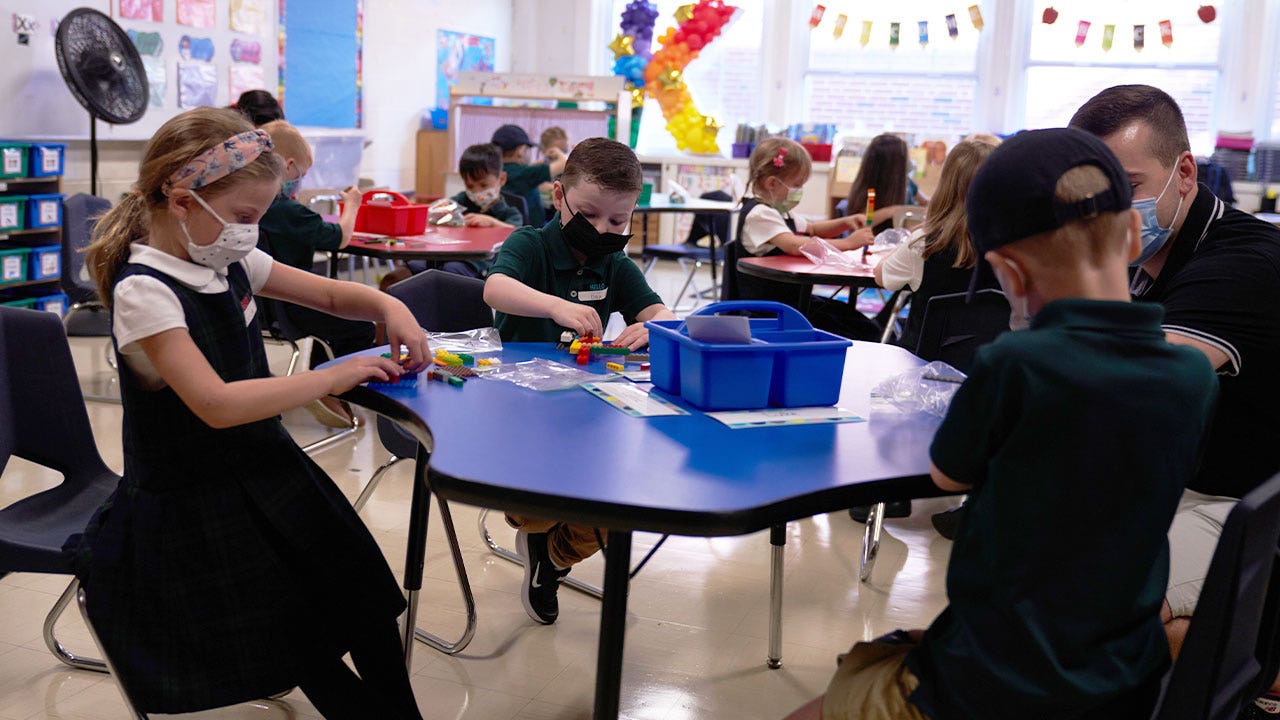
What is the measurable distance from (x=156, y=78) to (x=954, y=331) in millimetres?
4711

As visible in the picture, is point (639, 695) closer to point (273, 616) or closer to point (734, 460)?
point (273, 616)

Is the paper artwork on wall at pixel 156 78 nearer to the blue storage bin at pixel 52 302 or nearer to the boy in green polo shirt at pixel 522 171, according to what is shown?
the blue storage bin at pixel 52 302

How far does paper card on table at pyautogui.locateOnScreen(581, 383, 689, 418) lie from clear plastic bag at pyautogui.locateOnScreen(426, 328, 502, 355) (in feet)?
1.12

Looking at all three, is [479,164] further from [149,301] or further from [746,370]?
[746,370]

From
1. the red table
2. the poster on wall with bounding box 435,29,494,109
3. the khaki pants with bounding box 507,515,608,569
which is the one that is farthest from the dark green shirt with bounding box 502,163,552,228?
the khaki pants with bounding box 507,515,608,569

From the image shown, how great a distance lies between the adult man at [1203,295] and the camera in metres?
1.56

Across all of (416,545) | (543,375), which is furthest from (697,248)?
(543,375)

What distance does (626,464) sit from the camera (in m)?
1.26

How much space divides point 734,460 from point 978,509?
29 cm

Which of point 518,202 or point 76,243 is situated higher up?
point 518,202

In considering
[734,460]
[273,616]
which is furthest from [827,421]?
[273,616]

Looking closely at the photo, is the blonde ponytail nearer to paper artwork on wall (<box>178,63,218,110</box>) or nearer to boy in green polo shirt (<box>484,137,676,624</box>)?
boy in green polo shirt (<box>484,137,676,624</box>)

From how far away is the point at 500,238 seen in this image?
14.1 ft

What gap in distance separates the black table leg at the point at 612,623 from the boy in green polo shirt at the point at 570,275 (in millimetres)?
881
